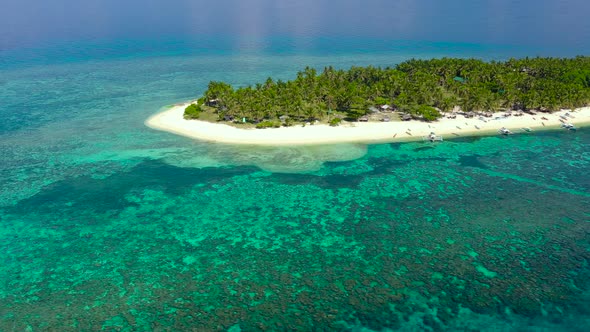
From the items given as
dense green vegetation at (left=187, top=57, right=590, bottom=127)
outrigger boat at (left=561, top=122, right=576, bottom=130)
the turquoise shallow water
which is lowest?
the turquoise shallow water

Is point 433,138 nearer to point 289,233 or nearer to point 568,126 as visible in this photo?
point 568,126

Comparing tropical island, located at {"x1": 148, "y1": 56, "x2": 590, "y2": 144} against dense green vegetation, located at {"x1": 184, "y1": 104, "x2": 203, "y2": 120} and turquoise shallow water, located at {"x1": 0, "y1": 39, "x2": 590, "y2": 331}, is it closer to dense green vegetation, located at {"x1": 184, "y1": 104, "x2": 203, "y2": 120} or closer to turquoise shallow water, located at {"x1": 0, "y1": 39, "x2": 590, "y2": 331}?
dense green vegetation, located at {"x1": 184, "y1": 104, "x2": 203, "y2": 120}

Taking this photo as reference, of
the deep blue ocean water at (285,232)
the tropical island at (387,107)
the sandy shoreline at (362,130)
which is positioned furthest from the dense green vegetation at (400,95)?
the deep blue ocean water at (285,232)

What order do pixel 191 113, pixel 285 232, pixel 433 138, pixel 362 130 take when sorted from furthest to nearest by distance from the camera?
pixel 191 113
pixel 362 130
pixel 433 138
pixel 285 232

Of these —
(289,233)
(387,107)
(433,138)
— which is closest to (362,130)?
(433,138)

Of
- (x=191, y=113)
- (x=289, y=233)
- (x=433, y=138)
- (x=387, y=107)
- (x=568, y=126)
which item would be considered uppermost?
(x=387, y=107)

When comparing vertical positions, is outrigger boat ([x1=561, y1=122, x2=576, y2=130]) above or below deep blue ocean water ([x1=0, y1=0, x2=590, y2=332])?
above

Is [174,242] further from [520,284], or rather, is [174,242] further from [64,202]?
[520,284]

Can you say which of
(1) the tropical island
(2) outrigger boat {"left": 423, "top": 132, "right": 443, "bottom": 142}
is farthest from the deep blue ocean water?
(1) the tropical island
